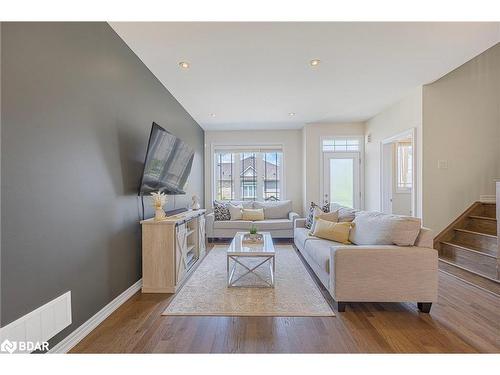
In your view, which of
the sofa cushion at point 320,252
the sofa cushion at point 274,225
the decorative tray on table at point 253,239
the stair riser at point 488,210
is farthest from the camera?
the sofa cushion at point 274,225

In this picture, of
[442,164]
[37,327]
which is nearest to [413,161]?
[442,164]

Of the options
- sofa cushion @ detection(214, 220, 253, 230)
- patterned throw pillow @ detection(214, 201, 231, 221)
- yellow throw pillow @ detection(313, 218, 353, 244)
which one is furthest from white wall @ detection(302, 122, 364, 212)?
yellow throw pillow @ detection(313, 218, 353, 244)

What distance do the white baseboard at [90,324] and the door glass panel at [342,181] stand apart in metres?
4.65

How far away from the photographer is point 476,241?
3391 millimetres

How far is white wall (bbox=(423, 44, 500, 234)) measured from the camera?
372cm

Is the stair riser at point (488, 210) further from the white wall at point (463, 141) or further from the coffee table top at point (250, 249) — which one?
the coffee table top at point (250, 249)

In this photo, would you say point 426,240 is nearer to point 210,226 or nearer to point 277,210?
point 277,210

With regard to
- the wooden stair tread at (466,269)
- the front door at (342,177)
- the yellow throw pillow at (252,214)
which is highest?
the front door at (342,177)

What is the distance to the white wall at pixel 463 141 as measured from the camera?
372cm

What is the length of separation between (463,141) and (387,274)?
306 centimetres

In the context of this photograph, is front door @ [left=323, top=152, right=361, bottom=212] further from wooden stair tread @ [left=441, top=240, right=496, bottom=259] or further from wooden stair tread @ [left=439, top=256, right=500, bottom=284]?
wooden stair tread @ [left=439, top=256, right=500, bottom=284]

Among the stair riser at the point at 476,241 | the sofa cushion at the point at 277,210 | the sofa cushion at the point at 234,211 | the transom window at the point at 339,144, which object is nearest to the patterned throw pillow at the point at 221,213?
the sofa cushion at the point at 234,211
